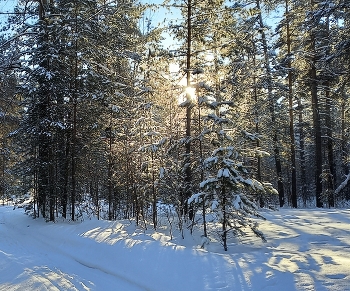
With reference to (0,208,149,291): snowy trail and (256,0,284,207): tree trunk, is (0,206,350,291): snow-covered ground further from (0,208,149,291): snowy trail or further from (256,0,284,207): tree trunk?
(256,0,284,207): tree trunk

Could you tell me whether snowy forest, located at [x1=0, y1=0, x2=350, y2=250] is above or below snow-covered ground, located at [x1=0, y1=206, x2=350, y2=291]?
above

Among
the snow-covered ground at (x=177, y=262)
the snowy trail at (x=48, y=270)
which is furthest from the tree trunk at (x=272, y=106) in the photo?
the snowy trail at (x=48, y=270)

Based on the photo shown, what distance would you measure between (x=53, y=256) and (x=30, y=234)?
369 cm

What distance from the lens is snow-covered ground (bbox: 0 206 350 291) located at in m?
4.55

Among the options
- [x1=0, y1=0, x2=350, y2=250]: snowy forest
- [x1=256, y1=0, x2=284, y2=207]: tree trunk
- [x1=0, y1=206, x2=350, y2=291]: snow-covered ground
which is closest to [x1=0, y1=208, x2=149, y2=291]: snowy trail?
[x1=0, y1=206, x2=350, y2=291]: snow-covered ground

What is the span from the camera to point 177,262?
219 inches

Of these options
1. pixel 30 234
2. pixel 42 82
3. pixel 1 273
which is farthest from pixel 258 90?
pixel 1 273

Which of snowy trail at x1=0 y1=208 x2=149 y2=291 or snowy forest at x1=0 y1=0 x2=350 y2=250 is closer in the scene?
snowy trail at x1=0 y1=208 x2=149 y2=291

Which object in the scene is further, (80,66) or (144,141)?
(80,66)

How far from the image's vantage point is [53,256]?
7.24m

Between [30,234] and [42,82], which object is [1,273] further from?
[42,82]

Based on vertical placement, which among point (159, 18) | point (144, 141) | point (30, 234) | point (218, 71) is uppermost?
point (159, 18)

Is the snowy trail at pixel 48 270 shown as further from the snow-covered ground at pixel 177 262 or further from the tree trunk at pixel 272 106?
the tree trunk at pixel 272 106

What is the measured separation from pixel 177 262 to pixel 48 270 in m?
2.73
